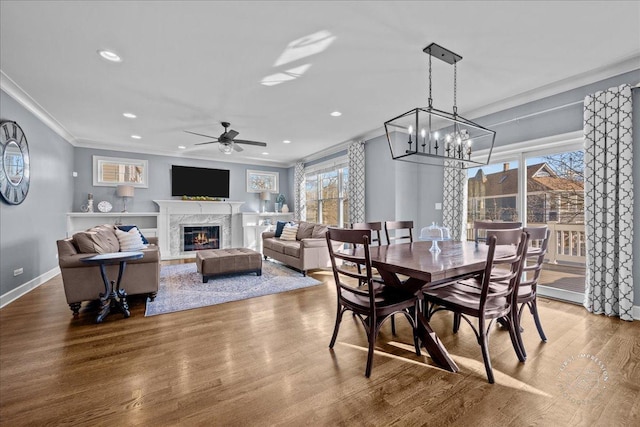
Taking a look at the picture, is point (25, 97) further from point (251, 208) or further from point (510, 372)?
point (510, 372)

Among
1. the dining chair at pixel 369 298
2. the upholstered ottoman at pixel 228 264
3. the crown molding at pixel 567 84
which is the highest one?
→ the crown molding at pixel 567 84

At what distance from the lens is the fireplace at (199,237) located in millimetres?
6945

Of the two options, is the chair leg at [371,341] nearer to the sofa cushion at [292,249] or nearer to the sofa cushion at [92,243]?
the sofa cushion at [292,249]

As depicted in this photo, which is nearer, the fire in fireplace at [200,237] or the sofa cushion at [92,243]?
the sofa cushion at [92,243]

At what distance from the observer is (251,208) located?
26.2 ft

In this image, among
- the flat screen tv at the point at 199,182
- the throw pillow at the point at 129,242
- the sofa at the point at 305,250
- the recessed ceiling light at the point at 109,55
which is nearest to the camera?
the recessed ceiling light at the point at 109,55

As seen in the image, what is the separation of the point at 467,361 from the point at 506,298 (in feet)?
1.80

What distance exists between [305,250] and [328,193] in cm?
261

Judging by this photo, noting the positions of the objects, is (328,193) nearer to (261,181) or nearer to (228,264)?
(261,181)

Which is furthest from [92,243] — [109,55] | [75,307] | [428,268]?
[428,268]

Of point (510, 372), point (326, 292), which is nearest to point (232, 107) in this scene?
point (326, 292)

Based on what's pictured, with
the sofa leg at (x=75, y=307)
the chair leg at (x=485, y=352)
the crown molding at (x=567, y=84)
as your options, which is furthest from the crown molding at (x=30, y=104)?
the crown molding at (x=567, y=84)

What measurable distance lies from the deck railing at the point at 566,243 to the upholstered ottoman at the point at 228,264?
13.5 feet

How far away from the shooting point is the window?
6.47 metres
